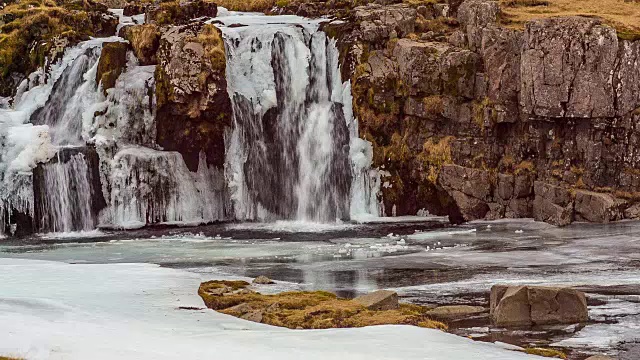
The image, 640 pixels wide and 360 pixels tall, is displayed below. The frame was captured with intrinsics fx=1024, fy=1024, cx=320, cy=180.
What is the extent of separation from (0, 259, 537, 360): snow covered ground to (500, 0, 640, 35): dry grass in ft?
81.4

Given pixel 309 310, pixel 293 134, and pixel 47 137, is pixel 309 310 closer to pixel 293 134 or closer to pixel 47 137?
pixel 293 134

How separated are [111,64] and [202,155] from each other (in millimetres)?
5834

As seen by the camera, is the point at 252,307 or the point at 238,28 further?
the point at 238,28

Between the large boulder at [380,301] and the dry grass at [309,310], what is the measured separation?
18 centimetres

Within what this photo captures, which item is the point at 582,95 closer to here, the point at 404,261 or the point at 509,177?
the point at 509,177

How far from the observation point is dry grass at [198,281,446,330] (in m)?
19.6

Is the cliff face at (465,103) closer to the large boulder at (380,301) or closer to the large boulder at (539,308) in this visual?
the large boulder at (539,308)

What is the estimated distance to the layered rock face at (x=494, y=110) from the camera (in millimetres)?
39094

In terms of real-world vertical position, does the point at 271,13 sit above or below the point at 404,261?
above

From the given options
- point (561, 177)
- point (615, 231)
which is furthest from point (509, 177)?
point (615, 231)

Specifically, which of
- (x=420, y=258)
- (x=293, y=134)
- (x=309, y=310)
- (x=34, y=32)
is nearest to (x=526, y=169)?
(x=293, y=134)

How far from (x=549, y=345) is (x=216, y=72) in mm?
28117

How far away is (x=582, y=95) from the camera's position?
39.2 meters

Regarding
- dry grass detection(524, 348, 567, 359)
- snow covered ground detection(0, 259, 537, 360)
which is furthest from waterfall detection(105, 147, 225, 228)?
dry grass detection(524, 348, 567, 359)
